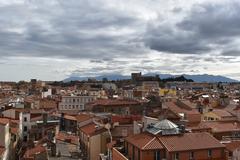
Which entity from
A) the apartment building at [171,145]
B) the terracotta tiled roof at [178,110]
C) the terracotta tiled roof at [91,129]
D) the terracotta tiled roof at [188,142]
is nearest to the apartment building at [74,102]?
the terracotta tiled roof at [178,110]

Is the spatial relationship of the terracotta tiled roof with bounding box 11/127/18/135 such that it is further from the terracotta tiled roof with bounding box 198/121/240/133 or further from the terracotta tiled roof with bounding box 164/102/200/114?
the terracotta tiled roof with bounding box 198/121/240/133

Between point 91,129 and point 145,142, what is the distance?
2086cm

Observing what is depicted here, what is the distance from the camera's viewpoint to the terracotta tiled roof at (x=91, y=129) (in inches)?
2411

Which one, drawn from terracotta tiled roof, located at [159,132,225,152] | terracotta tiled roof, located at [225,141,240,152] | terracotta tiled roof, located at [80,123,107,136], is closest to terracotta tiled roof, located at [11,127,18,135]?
terracotta tiled roof, located at [80,123,107,136]

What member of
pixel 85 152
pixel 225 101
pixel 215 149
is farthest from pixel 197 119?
pixel 225 101

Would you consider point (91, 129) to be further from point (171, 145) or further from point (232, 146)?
point (232, 146)

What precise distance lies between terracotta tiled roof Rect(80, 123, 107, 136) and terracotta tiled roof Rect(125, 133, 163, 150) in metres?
13.8

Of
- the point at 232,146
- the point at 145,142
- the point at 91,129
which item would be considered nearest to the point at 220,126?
the point at 232,146

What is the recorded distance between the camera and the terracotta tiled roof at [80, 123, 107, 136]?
6123 centimetres

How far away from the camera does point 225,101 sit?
369ft

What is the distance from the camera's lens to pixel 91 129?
211 ft

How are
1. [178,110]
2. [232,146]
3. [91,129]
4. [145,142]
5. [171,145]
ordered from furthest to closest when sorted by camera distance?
[178,110] < [91,129] < [232,146] < [145,142] < [171,145]

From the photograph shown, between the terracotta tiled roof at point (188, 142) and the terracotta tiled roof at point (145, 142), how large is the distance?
777 mm

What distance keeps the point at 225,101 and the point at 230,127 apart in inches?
1976
